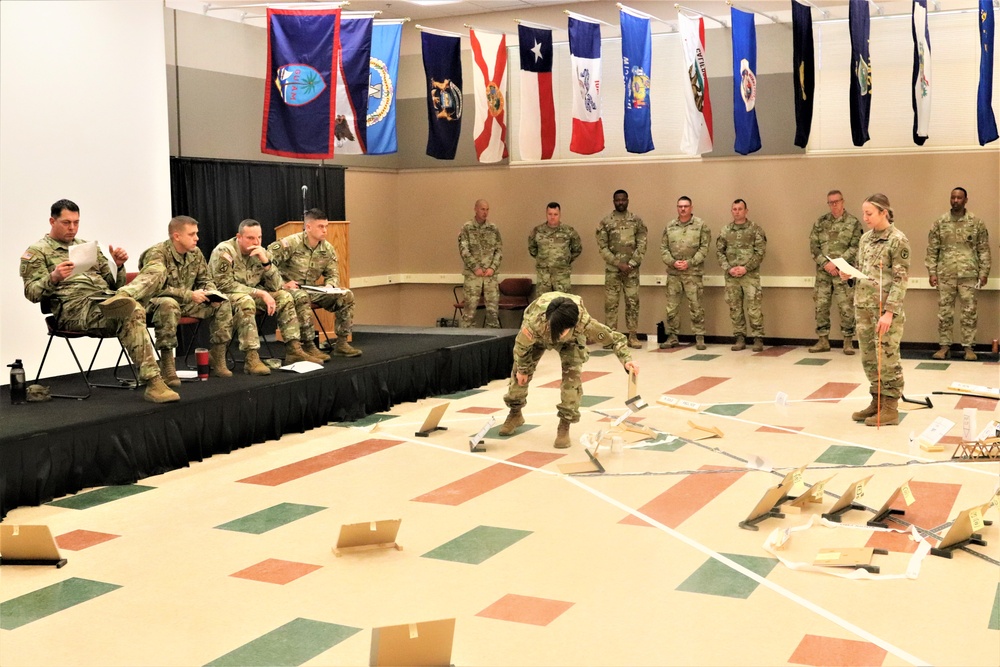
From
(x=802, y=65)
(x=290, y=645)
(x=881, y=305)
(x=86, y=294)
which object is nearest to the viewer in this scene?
(x=290, y=645)

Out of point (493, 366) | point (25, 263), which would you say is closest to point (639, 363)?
point (493, 366)

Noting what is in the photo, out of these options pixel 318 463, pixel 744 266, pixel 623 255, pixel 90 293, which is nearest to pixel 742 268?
pixel 744 266

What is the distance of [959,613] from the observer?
4.09m

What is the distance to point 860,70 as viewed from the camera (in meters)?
10.4

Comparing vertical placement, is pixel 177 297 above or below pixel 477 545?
above

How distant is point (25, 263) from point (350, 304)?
9.79 ft

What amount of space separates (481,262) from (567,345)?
6.42 meters

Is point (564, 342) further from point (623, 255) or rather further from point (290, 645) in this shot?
point (623, 255)

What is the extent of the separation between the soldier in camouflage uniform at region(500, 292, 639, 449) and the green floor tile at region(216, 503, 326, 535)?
198 centimetres

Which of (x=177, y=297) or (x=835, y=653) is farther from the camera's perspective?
(x=177, y=297)

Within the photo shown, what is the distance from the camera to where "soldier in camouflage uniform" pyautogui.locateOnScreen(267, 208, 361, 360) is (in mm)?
9203

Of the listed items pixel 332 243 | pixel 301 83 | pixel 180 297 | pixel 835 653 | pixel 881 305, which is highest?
pixel 301 83

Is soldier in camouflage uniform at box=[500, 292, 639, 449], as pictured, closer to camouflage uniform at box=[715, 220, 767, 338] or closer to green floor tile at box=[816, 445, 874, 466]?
green floor tile at box=[816, 445, 874, 466]

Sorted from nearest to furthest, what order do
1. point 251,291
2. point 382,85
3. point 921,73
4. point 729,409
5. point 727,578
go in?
1. point 727,578
2. point 251,291
3. point 729,409
4. point 921,73
5. point 382,85
